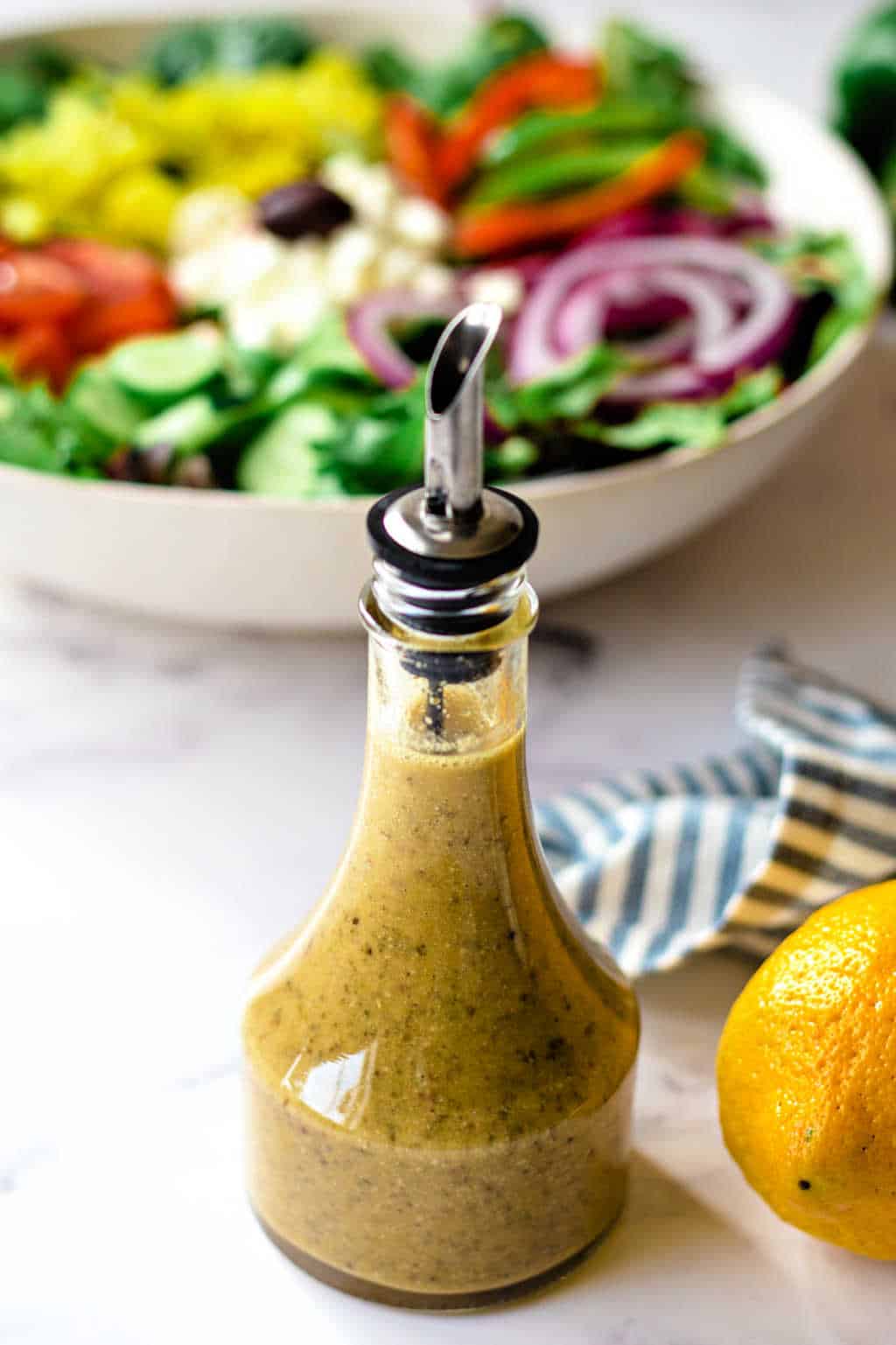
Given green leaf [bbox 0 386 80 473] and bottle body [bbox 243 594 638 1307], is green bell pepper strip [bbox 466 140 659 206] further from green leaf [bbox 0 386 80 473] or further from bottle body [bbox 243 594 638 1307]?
bottle body [bbox 243 594 638 1307]

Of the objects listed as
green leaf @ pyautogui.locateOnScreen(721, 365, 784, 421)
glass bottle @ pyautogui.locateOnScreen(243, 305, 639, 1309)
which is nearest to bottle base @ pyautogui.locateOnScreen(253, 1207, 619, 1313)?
glass bottle @ pyautogui.locateOnScreen(243, 305, 639, 1309)

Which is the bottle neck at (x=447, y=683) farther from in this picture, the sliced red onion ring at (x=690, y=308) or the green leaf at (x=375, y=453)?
the sliced red onion ring at (x=690, y=308)

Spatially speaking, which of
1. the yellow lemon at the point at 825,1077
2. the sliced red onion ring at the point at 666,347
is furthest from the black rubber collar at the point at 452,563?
the sliced red onion ring at the point at 666,347

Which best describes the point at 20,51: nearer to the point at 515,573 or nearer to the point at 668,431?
the point at 668,431

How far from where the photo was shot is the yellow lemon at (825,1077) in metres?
0.56

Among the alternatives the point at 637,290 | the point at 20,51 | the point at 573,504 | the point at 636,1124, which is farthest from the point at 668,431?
the point at 20,51

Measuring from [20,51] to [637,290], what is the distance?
64 centimetres

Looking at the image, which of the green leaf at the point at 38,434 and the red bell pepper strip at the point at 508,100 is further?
the red bell pepper strip at the point at 508,100

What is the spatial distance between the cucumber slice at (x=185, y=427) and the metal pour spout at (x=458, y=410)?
1.63 feet

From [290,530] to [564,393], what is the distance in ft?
0.79

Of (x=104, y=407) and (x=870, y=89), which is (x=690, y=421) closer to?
(x=104, y=407)

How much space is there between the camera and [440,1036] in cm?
55

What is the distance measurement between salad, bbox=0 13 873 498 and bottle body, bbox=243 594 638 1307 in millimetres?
397

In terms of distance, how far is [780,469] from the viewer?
121 centimetres
